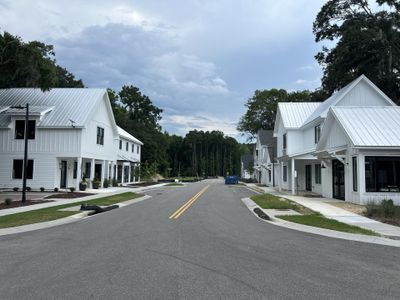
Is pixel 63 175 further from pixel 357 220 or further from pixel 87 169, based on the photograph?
pixel 357 220

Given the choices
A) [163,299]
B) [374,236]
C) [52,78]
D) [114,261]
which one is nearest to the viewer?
[163,299]

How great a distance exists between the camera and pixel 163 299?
5.66 metres

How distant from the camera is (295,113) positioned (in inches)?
1613

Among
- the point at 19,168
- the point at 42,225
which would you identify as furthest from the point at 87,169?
the point at 42,225

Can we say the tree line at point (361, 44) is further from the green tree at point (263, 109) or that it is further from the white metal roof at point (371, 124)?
the green tree at point (263, 109)

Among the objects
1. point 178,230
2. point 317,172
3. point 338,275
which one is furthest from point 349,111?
point 338,275

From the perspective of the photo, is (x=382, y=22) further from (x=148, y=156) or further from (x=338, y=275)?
(x=148, y=156)

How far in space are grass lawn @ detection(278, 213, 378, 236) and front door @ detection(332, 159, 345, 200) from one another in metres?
9.04

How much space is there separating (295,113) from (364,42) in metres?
9.25

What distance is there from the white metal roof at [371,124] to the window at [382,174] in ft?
3.01

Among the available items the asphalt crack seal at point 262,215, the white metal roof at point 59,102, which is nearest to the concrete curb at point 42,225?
the asphalt crack seal at point 262,215

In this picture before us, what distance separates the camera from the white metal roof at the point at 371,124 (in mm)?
21328

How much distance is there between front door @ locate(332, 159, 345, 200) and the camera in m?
25.1

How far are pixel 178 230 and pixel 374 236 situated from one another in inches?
232
